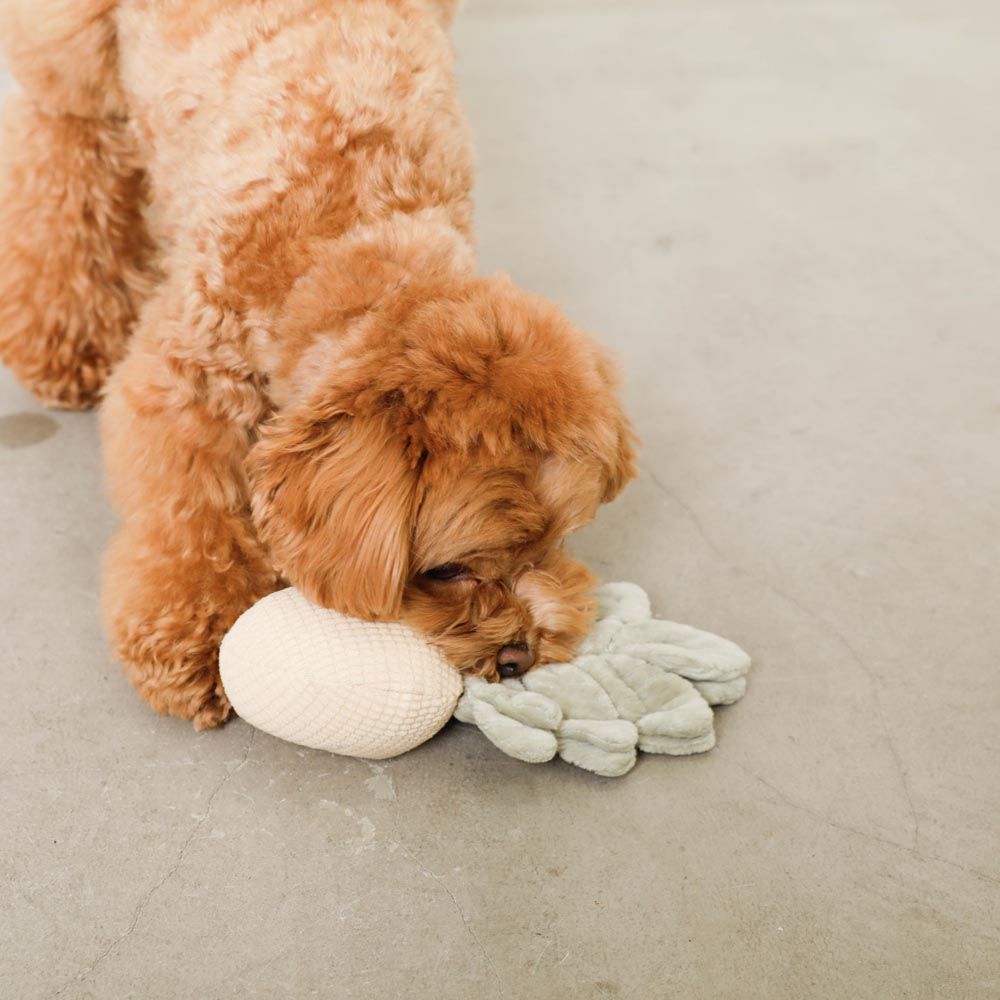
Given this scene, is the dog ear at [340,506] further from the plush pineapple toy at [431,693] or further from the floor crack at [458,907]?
→ the floor crack at [458,907]

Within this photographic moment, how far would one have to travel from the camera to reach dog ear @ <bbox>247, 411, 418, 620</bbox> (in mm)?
1752

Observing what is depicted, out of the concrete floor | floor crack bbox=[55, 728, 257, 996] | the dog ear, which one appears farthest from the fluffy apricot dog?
the concrete floor

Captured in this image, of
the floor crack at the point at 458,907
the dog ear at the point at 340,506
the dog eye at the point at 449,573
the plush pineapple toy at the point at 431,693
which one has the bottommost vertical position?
the floor crack at the point at 458,907

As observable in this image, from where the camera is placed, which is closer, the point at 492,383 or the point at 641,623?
the point at 492,383

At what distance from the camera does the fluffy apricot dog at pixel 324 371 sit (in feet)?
5.82

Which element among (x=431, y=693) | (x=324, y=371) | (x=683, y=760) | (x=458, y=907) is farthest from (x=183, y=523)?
(x=683, y=760)

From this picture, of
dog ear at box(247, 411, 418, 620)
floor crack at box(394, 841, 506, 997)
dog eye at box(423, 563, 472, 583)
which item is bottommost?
floor crack at box(394, 841, 506, 997)

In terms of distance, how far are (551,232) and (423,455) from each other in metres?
2.16

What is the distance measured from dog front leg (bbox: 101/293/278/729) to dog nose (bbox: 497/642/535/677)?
0.52 metres

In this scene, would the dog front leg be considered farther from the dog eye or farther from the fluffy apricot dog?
the dog eye

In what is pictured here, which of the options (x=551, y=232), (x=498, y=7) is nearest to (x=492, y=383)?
(x=551, y=232)

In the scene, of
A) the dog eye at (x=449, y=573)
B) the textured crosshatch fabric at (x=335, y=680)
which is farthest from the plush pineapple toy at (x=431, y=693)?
the dog eye at (x=449, y=573)

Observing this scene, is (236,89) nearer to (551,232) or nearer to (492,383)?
(492,383)

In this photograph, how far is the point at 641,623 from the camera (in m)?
Answer: 2.17
